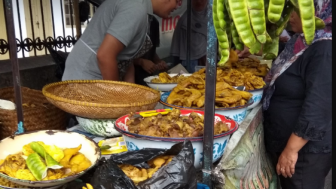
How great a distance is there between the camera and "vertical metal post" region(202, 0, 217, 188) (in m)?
1.16

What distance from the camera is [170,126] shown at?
1.35 meters

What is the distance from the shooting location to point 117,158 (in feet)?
3.56

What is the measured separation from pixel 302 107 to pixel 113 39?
1319 mm

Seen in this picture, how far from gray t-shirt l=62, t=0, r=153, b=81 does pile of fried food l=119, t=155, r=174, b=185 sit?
115cm

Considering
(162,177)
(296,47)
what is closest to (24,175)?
(162,177)

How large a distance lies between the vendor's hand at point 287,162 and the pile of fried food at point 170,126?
921 millimetres

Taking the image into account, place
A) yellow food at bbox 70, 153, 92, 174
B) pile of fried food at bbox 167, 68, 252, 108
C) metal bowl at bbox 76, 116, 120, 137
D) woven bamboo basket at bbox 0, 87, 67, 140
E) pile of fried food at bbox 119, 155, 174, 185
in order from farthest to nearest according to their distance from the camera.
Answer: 1. woven bamboo basket at bbox 0, 87, 67, 140
2. pile of fried food at bbox 167, 68, 252, 108
3. metal bowl at bbox 76, 116, 120, 137
4. yellow food at bbox 70, 153, 92, 174
5. pile of fried food at bbox 119, 155, 174, 185

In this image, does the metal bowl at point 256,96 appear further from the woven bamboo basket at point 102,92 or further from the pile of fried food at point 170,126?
the pile of fried food at point 170,126

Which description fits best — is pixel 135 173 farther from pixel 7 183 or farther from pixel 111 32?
pixel 111 32

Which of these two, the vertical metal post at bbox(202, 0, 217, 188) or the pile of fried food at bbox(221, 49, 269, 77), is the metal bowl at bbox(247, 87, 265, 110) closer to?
the pile of fried food at bbox(221, 49, 269, 77)

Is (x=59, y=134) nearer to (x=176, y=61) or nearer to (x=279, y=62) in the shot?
(x=279, y=62)

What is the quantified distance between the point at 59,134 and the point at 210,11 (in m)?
0.84

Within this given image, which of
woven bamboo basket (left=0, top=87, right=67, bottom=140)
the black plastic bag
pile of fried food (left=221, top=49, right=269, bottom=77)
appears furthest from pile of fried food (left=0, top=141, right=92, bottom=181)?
pile of fried food (left=221, top=49, right=269, bottom=77)

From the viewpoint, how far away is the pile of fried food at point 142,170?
104 centimetres
